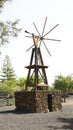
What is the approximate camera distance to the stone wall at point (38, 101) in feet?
100

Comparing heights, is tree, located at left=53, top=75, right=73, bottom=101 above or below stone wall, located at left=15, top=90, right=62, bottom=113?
above

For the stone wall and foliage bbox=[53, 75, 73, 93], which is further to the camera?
foliage bbox=[53, 75, 73, 93]

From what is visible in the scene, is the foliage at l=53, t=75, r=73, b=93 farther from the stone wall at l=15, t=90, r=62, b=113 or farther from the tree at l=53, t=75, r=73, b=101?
the stone wall at l=15, t=90, r=62, b=113

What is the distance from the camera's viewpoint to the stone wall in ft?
100

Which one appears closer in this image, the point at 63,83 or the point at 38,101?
the point at 38,101

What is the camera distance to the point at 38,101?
30.7 metres

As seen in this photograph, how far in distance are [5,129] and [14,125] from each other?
168cm

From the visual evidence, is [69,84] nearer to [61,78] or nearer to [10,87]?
[61,78]

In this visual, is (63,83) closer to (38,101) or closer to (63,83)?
(63,83)

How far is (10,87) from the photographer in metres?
58.5

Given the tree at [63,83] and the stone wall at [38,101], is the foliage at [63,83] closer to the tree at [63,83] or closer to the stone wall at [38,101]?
the tree at [63,83]

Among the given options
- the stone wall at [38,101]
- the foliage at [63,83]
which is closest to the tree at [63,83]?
the foliage at [63,83]

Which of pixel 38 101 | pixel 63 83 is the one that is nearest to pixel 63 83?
pixel 63 83

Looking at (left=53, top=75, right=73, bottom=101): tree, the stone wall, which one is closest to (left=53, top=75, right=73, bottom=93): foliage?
(left=53, top=75, right=73, bottom=101): tree
